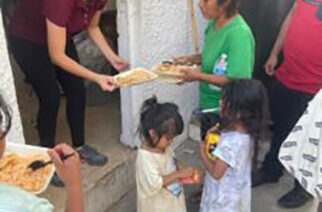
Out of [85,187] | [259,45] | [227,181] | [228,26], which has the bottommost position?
[85,187]

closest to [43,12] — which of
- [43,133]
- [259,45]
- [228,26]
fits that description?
[43,133]

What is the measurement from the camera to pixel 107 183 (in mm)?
3625

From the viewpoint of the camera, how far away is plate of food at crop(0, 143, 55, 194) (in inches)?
92.2

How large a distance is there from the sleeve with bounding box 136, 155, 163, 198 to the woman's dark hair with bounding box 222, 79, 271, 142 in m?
0.52

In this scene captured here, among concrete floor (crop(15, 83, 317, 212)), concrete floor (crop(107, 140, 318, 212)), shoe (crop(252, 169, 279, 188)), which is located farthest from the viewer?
shoe (crop(252, 169, 279, 188))

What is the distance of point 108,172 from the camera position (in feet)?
11.9

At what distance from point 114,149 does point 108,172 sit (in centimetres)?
38

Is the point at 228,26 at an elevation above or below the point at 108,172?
above

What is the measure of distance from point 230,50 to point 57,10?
105 cm

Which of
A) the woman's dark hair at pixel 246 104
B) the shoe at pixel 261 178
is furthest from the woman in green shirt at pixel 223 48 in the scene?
the shoe at pixel 261 178

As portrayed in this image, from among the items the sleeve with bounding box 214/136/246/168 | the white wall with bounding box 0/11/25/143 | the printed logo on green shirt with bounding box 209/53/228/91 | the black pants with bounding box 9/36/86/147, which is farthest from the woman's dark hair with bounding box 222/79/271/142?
the white wall with bounding box 0/11/25/143

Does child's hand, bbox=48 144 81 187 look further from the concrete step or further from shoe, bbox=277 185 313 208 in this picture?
shoe, bbox=277 185 313 208

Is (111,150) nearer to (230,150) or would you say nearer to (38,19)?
(38,19)

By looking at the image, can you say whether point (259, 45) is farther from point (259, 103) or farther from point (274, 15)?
point (259, 103)
